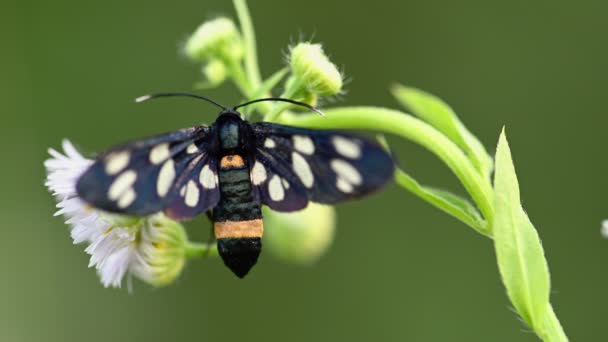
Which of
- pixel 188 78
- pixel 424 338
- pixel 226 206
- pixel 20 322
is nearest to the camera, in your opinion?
pixel 226 206

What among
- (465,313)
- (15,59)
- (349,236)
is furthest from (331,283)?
(15,59)

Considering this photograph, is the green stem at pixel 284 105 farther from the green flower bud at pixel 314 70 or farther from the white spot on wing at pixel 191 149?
the white spot on wing at pixel 191 149

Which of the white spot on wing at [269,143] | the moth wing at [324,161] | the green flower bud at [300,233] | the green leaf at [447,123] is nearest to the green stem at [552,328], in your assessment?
the green leaf at [447,123]

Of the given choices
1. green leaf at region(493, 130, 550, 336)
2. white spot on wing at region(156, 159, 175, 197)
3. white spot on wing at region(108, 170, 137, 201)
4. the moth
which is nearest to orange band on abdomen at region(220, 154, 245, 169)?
the moth

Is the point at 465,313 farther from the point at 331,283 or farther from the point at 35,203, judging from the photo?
the point at 35,203

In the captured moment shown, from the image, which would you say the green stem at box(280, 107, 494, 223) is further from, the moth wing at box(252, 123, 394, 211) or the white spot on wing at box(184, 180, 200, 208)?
the white spot on wing at box(184, 180, 200, 208)
